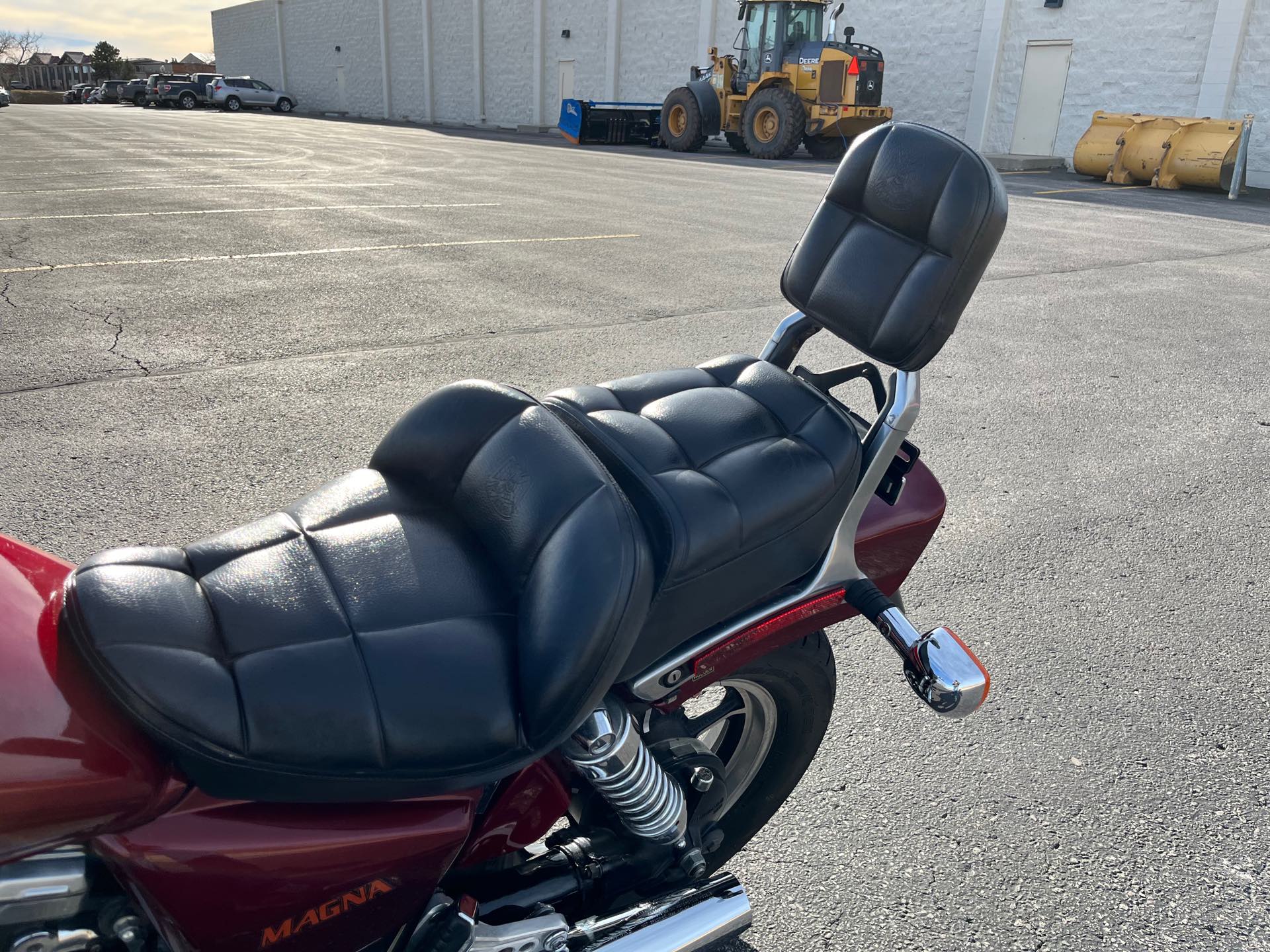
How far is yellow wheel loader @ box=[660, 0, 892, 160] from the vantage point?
65.2 ft

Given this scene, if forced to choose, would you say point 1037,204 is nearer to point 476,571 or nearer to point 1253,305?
point 1253,305

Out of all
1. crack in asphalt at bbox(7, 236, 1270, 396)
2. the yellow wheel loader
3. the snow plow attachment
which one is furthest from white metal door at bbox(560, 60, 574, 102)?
crack in asphalt at bbox(7, 236, 1270, 396)

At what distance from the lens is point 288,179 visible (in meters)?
13.5

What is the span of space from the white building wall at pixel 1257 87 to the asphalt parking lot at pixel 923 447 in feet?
30.9

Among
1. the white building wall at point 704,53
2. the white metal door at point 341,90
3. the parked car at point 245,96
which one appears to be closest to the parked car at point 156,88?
the parked car at point 245,96

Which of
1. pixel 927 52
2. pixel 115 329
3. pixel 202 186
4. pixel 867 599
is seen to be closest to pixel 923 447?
pixel 867 599

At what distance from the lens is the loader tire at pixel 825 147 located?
21188 millimetres

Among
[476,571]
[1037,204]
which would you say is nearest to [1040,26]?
[1037,204]

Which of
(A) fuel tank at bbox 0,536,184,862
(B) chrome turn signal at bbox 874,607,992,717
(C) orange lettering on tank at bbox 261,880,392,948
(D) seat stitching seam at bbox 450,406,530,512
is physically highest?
(D) seat stitching seam at bbox 450,406,530,512

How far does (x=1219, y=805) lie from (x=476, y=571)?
2.16 m

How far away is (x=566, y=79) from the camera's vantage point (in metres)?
33.6

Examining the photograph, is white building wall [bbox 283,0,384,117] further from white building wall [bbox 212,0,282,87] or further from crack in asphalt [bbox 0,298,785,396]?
crack in asphalt [bbox 0,298,785,396]

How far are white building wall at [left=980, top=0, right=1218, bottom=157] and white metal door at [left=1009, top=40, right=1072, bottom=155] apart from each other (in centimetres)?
13

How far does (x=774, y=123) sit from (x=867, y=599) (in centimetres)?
2055
